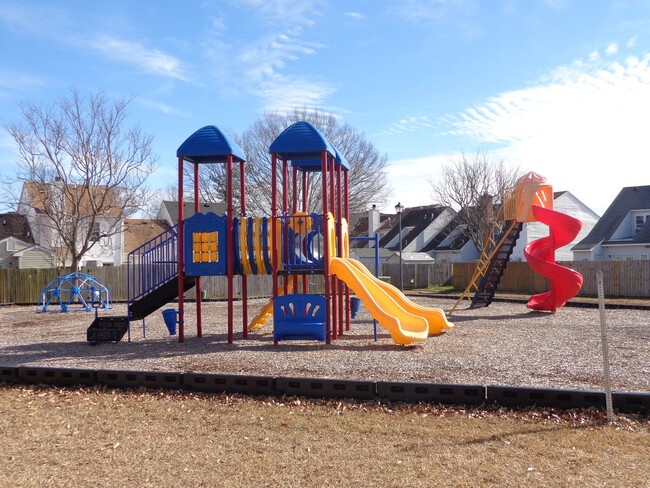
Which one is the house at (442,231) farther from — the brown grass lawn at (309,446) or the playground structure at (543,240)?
the brown grass lawn at (309,446)

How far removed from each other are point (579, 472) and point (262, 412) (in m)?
3.53

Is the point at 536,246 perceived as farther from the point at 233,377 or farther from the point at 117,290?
the point at 117,290

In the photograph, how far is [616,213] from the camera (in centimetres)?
4119

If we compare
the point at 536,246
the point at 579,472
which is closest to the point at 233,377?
the point at 579,472

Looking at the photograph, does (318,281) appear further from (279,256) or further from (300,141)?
(300,141)

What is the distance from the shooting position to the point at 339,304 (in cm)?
1452

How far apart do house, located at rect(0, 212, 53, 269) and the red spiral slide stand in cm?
3369

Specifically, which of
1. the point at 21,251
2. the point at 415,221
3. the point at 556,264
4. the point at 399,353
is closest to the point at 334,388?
the point at 399,353

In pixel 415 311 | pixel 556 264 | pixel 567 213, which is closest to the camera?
pixel 415 311

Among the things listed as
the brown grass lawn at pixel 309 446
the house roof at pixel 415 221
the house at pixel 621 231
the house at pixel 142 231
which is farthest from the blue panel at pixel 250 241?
the house roof at pixel 415 221

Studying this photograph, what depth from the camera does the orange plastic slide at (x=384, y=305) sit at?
11.6m

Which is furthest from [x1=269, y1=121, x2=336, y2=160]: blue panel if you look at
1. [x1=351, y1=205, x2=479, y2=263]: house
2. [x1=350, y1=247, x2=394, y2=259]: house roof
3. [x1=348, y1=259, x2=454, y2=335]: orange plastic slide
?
[x1=350, y1=247, x2=394, y2=259]: house roof

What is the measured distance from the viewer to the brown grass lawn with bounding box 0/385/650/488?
4734mm

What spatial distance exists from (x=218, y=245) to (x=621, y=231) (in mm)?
34963
